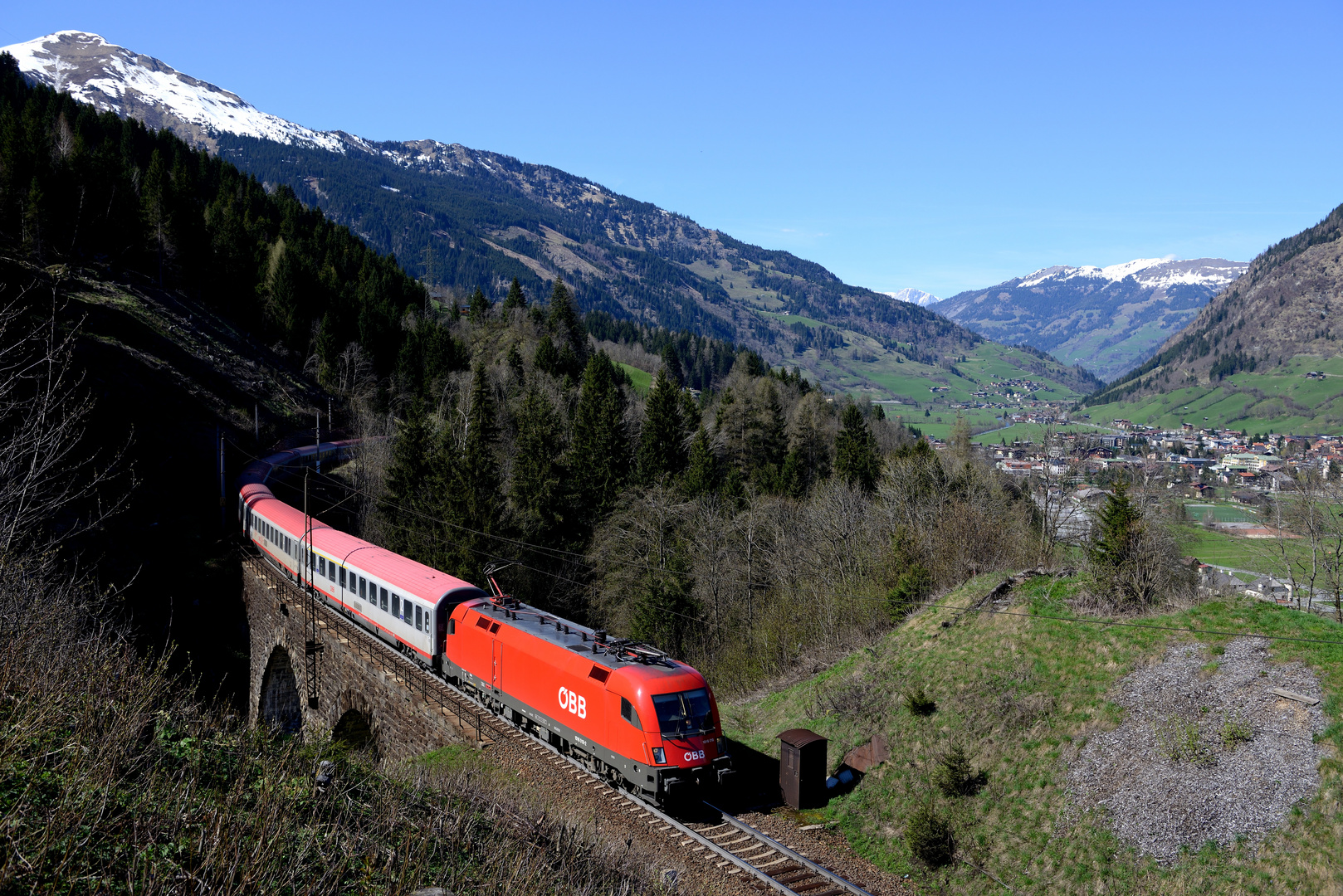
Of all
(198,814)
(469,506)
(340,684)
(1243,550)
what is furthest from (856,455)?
(198,814)

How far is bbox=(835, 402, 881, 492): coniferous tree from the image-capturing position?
61250mm

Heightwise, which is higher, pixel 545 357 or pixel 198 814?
pixel 545 357

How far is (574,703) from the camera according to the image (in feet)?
63.7

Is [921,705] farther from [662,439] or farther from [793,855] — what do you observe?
[662,439]

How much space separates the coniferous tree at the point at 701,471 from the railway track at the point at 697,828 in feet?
103

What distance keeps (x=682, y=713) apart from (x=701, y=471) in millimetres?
38922

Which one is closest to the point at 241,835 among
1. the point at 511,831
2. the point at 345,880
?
the point at 345,880

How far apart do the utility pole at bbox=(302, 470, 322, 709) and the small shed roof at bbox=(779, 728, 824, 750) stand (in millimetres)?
20248

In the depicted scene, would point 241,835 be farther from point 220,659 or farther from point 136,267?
point 136,267

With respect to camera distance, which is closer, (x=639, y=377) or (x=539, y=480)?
(x=539, y=480)

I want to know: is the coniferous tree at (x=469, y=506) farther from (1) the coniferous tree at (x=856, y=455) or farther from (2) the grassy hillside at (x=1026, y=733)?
(1) the coniferous tree at (x=856, y=455)

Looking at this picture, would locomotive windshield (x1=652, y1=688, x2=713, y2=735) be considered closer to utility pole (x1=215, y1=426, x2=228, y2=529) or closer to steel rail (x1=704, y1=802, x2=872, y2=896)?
steel rail (x1=704, y1=802, x2=872, y2=896)

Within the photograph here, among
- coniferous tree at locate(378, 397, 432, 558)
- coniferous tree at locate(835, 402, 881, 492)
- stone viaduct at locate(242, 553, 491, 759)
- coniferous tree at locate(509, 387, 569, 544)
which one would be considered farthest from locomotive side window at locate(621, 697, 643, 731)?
coniferous tree at locate(835, 402, 881, 492)

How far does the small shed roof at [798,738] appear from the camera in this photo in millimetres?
18891
